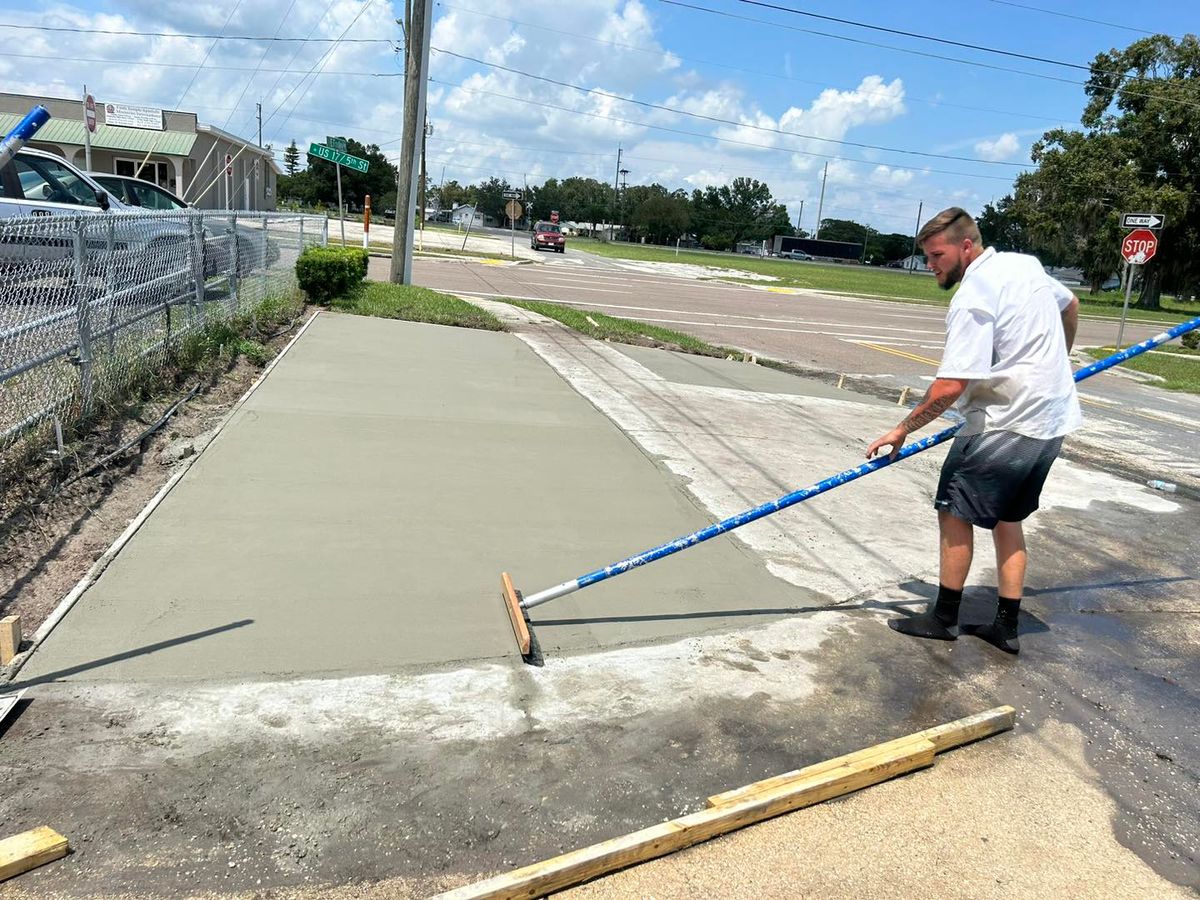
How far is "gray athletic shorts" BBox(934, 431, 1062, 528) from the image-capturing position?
3.90 metres

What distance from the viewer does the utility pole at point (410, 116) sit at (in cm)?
1723

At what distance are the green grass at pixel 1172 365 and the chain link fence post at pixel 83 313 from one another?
595 inches

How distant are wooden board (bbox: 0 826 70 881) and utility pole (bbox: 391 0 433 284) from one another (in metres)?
16.1

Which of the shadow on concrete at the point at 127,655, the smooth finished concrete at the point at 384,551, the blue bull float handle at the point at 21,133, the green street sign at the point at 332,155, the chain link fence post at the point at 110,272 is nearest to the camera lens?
the shadow on concrete at the point at 127,655

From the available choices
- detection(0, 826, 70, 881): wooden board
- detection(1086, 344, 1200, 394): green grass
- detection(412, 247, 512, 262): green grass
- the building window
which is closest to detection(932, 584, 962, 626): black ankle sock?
detection(0, 826, 70, 881): wooden board

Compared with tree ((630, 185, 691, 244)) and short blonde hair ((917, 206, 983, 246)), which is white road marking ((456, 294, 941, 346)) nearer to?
short blonde hair ((917, 206, 983, 246))

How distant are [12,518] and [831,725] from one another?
13.2ft

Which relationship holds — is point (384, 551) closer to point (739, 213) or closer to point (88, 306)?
point (88, 306)

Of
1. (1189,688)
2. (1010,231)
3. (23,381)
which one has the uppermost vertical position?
(1010,231)

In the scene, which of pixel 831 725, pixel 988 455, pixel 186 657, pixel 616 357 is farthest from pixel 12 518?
pixel 616 357

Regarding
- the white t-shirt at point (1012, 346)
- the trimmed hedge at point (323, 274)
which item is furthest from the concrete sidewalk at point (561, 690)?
the trimmed hedge at point (323, 274)

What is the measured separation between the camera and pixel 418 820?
8.63 ft

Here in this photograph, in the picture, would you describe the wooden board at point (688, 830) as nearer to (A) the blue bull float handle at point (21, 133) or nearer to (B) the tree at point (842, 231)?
(A) the blue bull float handle at point (21, 133)

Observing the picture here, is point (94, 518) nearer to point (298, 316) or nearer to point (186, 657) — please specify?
point (186, 657)
